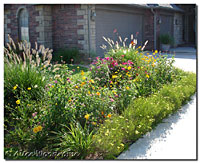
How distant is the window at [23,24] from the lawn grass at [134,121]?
9.40m

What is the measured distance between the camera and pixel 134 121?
165 inches

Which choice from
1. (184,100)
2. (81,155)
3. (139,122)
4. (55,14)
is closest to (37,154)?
(81,155)

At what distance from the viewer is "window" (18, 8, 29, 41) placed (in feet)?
42.9

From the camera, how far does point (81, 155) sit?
137 inches

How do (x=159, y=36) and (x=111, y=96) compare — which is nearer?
(x=111, y=96)

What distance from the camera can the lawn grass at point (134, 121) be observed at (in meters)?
3.58

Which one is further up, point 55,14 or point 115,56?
point 55,14

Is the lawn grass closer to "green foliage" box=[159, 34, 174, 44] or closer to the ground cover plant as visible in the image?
the ground cover plant

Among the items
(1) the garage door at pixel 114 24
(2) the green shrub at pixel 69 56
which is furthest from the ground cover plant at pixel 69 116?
(1) the garage door at pixel 114 24

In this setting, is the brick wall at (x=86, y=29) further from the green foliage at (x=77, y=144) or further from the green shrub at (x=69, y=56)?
the green foliage at (x=77, y=144)

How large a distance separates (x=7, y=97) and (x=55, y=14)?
28.2 ft

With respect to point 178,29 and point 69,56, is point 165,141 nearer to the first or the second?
point 69,56

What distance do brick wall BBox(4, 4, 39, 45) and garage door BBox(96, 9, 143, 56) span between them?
3.02m

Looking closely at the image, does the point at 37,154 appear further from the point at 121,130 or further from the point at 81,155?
the point at 121,130
